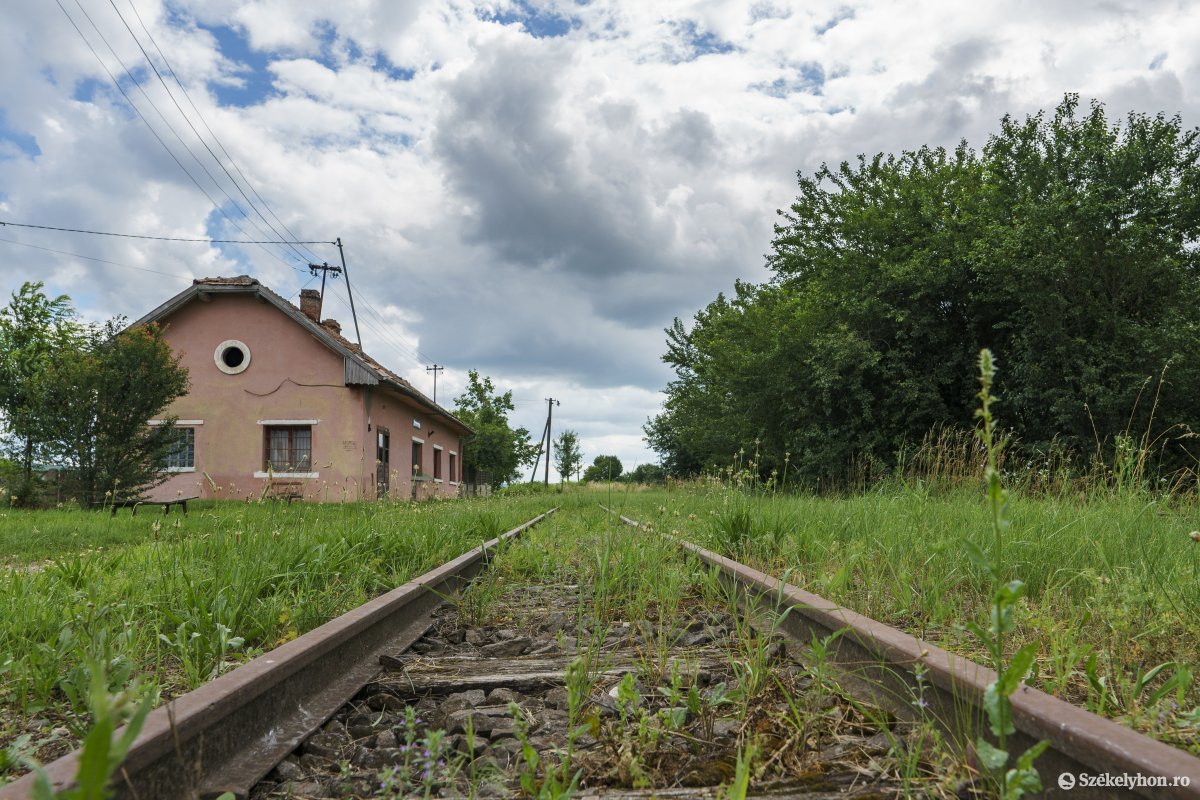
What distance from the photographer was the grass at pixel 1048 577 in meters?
2.15

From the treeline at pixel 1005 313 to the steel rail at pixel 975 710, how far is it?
12342mm

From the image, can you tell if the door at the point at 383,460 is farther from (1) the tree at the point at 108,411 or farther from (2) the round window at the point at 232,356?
(1) the tree at the point at 108,411

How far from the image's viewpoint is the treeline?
15086mm

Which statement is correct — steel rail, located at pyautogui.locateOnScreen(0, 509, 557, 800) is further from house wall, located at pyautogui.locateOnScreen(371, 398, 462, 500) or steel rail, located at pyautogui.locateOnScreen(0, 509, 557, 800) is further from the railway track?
house wall, located at pyautogui.locateOnScreen(371, 398, 462, 500)

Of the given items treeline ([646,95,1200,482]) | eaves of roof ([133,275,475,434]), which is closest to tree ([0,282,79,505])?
eaves of roof ([133,275,475,434])

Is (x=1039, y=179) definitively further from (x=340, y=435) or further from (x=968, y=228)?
(x=340, y=435)

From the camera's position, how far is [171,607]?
3361 millimetres

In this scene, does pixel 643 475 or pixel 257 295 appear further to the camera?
pixel 257 295

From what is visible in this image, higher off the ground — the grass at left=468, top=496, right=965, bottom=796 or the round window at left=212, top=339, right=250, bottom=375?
the round window at left=212, top=339, right=250, bottom=375

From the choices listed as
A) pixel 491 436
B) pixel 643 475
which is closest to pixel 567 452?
pixel 491 436

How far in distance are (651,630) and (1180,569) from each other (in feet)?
7.64

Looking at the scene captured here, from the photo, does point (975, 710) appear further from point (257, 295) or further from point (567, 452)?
point (567, 452)

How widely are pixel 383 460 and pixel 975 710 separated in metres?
23.2

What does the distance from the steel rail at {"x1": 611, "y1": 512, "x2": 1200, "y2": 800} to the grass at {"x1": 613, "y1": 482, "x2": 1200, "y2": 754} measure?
25 centimetres
